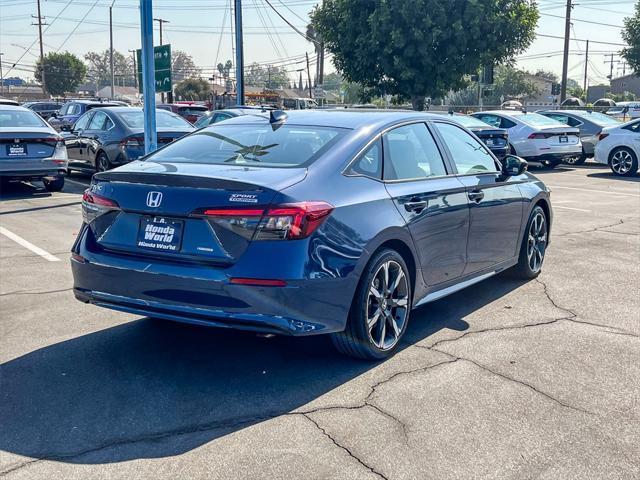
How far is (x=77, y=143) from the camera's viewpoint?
14.8m

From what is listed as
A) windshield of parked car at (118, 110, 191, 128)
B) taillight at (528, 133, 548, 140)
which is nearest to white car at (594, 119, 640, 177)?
taillight at (528, 133, 548, 140)

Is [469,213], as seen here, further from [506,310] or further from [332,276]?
[332,276]

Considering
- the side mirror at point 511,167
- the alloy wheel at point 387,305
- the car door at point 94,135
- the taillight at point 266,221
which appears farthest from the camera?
the car door at point 94,135

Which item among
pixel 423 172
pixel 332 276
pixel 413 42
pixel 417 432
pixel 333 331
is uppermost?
pixel 413 42

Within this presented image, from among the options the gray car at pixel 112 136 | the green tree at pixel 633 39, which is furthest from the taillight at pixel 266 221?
the green tree at pixel 633 39

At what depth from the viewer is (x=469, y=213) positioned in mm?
5648

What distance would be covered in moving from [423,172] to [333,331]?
1579 mm

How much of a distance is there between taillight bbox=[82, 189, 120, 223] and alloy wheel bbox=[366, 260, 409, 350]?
1.67m

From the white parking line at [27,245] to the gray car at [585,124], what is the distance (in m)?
15.8

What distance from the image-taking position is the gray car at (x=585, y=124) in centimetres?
2078

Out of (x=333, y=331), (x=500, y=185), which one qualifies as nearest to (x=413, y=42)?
(x=500, y=185)

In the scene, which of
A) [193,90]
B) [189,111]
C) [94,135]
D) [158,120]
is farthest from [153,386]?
[193,90]

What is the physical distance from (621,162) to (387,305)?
588 inches

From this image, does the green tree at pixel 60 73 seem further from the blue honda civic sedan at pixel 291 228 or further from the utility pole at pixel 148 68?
the blue honda civic sedan at pixel 291 228
